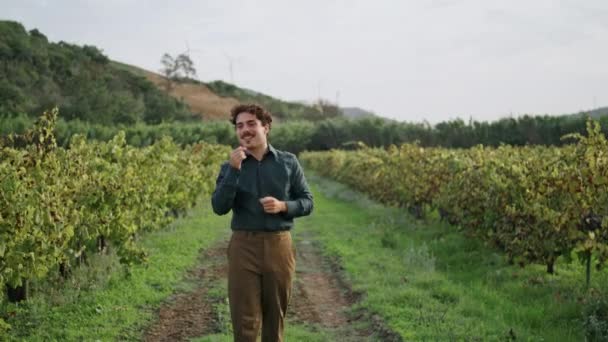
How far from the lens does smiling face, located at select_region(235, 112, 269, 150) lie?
4.19 m

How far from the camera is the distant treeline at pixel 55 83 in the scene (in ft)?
178

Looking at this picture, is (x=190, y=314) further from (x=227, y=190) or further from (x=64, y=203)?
(x=227, y=190)

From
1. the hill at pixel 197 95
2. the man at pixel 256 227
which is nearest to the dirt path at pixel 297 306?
the man at pixel 256 227

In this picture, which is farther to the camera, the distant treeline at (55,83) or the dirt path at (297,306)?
the distant treeline at (55,83)

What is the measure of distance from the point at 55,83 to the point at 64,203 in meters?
62.4

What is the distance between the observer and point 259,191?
4238mm

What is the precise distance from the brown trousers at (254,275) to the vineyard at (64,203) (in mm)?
2427

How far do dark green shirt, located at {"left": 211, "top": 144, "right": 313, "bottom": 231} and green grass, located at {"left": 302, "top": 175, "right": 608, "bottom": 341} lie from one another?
248 centimetres

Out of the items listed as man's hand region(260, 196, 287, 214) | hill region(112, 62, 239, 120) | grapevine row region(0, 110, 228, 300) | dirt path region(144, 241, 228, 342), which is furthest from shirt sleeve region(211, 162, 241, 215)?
hill region(112, 62, 239, 120)

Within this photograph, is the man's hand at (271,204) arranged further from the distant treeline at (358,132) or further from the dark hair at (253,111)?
the distant treeline at (358,132)

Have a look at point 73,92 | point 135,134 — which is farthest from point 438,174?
point 73,92

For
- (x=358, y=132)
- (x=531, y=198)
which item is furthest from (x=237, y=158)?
(x=358, y=132)

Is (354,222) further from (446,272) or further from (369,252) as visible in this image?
(446,272)

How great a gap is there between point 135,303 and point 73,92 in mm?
61775
